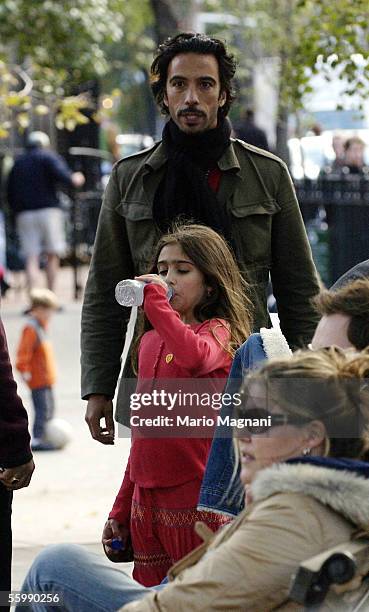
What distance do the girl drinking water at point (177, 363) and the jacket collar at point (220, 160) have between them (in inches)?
11.6

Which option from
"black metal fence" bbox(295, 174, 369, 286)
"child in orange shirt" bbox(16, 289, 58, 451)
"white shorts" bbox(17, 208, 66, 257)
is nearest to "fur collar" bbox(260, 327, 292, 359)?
"child in orange shirt" bbox(16, 289, 58, 451)

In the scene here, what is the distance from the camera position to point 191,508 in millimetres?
4211

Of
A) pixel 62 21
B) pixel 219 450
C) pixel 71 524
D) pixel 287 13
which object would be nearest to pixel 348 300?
pixel 219 450

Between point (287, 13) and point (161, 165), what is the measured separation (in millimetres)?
15165

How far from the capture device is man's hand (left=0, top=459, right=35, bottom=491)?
4.43 meters

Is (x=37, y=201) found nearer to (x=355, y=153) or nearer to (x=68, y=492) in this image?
(x=355, y=153)

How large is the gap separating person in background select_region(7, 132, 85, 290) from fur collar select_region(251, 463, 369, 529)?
A: 1238cm

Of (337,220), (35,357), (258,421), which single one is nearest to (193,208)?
(258,421)

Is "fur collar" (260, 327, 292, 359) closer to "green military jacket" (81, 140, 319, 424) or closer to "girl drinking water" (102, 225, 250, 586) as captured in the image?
"girl drinking water" (102, 225, 250, 586)

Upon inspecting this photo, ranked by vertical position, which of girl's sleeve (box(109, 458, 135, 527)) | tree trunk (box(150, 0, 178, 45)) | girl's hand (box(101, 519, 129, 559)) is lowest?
girl's hand (box(101, 519, 129, 559))

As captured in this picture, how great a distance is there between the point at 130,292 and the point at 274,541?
1384 mm

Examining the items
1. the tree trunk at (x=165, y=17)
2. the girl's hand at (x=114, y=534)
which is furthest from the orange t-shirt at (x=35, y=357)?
the tree trunk at (x=165, y=17)

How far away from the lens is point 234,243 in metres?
4.67

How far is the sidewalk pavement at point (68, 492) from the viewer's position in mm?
6660
